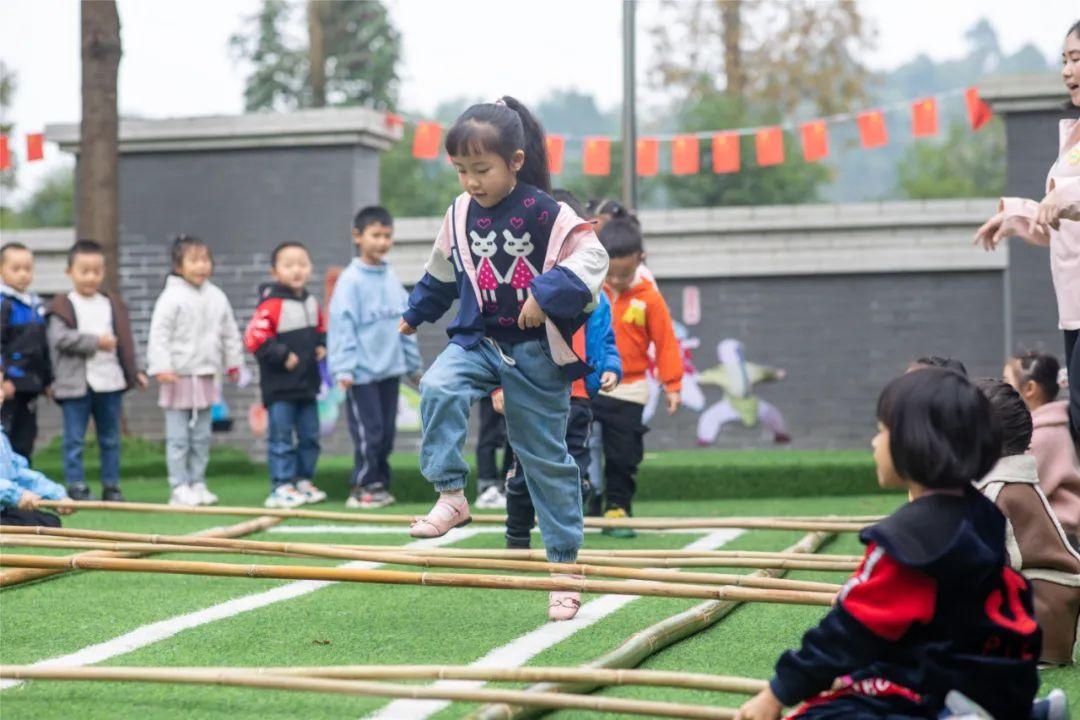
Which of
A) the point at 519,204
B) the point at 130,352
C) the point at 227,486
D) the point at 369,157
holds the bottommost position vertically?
the point at 227,486

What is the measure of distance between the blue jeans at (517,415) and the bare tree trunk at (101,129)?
7977 mm

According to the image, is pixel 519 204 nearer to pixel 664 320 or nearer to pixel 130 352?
pixel 664 320

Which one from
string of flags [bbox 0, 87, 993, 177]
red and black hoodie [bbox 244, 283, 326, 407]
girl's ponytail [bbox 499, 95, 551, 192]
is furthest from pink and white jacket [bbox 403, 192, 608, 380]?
string of flags [bbox 0, 87, 993, 177]

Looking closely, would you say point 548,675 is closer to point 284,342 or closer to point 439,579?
point 439,579

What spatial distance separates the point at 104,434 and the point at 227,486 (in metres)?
1.98

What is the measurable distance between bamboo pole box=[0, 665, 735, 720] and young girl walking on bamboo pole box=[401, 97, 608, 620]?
134 centimetres

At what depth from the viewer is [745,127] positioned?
1203 inches

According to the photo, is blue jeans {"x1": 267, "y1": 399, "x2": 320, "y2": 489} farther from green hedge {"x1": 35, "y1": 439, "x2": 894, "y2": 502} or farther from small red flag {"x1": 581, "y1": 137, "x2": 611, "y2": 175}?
small red flag {"x1": 581, "y1": 137, "x2": 611, "y2": 175}

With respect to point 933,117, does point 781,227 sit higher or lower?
lower

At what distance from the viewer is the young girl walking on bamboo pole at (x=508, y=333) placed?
16.6 feet

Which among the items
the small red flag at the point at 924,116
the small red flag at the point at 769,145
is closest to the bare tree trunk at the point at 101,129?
the small red flag at the point at 769,145

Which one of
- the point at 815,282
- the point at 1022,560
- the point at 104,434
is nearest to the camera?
the point at 1022,560

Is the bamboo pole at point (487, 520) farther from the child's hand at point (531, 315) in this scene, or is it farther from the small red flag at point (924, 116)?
the small red flag at point (924, 116)

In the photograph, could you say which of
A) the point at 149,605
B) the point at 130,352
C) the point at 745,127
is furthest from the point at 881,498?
the point at 745,127
